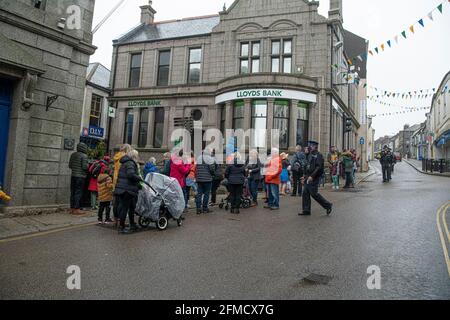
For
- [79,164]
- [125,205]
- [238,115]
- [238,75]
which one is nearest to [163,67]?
[238,75]

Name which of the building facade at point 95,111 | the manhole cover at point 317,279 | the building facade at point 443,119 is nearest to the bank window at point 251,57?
the building facade at point 95,111

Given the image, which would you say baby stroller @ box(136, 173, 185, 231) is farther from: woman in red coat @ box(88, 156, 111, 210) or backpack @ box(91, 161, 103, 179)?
backpack @ box(91, 161, 103, 179)

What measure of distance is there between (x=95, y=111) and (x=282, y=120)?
53.1 feet

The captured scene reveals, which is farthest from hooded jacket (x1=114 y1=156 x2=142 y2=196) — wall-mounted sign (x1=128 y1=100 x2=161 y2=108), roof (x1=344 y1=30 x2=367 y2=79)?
roof (x1=344 y1=30 x2=367 y2=79)

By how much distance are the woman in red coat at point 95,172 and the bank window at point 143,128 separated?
16.0 meters

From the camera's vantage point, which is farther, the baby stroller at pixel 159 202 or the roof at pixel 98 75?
the roof at pixel 98 75

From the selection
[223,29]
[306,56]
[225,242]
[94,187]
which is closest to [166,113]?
[223,29]

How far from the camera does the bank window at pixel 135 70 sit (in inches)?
1001

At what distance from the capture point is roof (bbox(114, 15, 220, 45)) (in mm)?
24422

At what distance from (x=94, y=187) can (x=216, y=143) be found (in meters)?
12.8

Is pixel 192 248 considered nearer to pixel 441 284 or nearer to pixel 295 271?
pixel 295 271

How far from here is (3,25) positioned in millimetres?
7547

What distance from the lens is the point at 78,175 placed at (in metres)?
8.18

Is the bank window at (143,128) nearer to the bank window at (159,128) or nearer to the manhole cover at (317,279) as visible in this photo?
the bank window at (159,128)
